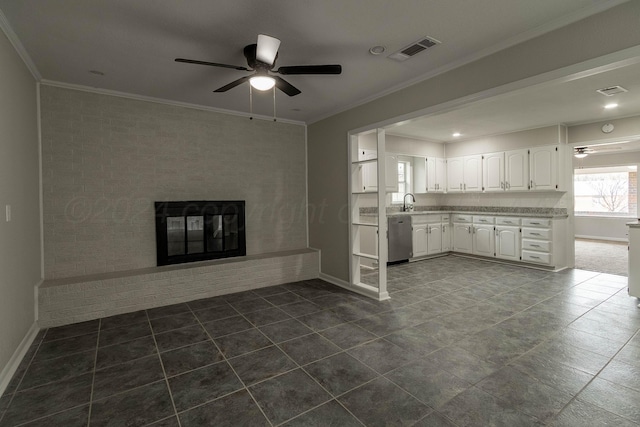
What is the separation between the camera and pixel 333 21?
239cm

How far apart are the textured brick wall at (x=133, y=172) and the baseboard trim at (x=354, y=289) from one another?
997 millimetres

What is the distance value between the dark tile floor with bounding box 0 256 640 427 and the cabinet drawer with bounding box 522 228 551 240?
1.60 meters

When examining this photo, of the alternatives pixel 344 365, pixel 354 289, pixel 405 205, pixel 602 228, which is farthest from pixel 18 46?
pixel 602 228

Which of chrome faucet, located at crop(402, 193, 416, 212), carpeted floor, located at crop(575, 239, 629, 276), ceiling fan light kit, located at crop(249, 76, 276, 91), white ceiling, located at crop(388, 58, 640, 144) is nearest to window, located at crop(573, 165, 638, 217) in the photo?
carpeted floor, located at crop(575, 239, 629, 276)

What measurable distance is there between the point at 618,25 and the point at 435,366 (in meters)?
2.73

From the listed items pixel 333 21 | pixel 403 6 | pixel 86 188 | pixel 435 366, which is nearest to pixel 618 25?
pixel 403 6

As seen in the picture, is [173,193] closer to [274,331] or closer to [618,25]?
[274,331]

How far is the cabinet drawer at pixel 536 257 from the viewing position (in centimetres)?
550

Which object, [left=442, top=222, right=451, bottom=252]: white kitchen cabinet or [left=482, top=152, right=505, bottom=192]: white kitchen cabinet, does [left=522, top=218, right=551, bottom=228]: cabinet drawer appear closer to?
[left=482, top=152, right=505, bottom=192]: white kitchen cabinet

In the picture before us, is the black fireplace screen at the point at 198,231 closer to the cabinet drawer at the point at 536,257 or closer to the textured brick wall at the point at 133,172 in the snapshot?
the textured brick wall at the point at 133,172

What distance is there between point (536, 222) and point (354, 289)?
12.3 ft

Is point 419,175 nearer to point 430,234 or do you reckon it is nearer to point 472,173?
point 472,173

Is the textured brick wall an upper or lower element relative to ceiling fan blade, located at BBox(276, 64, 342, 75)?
lower

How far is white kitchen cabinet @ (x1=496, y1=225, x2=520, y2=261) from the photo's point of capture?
5.87 m
